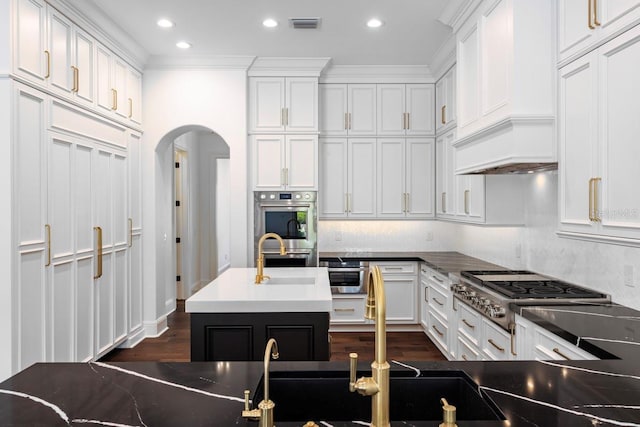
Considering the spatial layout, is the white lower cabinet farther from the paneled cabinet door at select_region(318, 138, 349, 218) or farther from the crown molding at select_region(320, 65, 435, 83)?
the crown molding at select_region(320, 65, 435, 83)

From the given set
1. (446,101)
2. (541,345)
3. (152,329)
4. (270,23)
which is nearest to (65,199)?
(152,329)

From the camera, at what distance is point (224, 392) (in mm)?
1148

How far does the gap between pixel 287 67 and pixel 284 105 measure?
414 mm

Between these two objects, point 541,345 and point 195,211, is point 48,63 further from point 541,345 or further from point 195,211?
point 195,211

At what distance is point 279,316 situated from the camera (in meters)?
2.56

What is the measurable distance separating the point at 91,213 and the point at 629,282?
3.80 meters

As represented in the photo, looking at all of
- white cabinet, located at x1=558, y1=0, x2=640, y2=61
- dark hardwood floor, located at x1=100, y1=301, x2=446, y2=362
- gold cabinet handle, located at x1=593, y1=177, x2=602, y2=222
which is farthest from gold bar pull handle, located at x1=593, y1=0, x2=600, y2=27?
dark hardwood floor, located at x1=100, y1=301, x2=446, y2=362

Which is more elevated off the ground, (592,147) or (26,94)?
(26,94)

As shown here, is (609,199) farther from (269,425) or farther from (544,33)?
(269,425)

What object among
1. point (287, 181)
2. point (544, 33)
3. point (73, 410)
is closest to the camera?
point (73, 410)

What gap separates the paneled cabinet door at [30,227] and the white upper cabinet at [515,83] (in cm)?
295

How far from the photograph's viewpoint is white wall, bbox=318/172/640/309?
94.8 inches

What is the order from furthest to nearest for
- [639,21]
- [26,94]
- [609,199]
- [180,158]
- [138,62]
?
[180,158] < [138,62] < [26,94] < [609,199] < [639,21]

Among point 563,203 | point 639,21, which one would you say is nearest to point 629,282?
point 563,203
